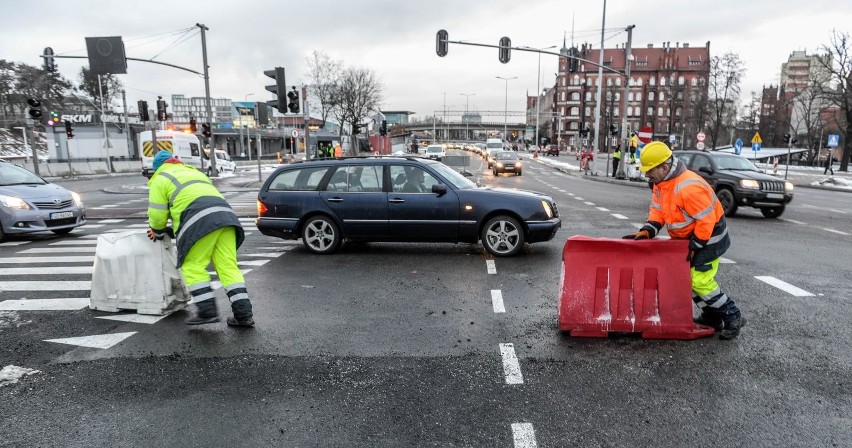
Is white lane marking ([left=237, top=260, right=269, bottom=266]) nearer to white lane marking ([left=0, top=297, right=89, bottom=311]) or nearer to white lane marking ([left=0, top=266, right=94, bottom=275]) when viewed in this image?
white lane marking ([left=0, top=266, right=94, bottom=275])

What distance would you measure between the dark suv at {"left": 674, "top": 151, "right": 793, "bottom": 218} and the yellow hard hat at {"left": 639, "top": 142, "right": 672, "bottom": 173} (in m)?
9.87

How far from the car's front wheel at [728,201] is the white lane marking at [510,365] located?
10863 mm

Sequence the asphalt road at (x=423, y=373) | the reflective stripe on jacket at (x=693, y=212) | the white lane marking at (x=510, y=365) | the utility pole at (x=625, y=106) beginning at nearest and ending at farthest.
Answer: the asphalt road at (x=423, y=373)
the white lane marking at (x=510, y=365)
the reflective stripe on jacket at (x=693, y=212)
the utility pole at (x=625, y=106)

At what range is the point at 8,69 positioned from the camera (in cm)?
6181

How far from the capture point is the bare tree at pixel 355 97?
136 ft

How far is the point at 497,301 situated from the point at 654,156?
2289mm

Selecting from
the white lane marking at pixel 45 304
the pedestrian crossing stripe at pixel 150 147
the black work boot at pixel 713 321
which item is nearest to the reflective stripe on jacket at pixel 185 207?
the white lane marking at pixel 45 304

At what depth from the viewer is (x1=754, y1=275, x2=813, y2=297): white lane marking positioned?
19.9 feet

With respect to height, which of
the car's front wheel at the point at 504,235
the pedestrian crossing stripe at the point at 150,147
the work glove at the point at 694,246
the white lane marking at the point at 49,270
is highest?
the pedestrian crossing stripe at the point at 150,147

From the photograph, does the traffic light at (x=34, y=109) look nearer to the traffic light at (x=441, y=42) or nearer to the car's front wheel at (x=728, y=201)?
the traffic light at (x=441, y=42)

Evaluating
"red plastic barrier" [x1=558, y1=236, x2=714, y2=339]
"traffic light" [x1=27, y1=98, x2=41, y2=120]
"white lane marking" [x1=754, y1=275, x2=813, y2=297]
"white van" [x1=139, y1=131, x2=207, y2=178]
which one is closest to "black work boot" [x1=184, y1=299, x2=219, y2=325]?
"red plastic barrier" [x1=558, y1=236, x2=714, y2=339]

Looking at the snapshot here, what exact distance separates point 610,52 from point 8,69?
102 metres

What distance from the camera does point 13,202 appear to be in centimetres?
975

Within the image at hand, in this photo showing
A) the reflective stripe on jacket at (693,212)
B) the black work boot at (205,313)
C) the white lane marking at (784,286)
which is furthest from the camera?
the white lane marking at (784,286)
